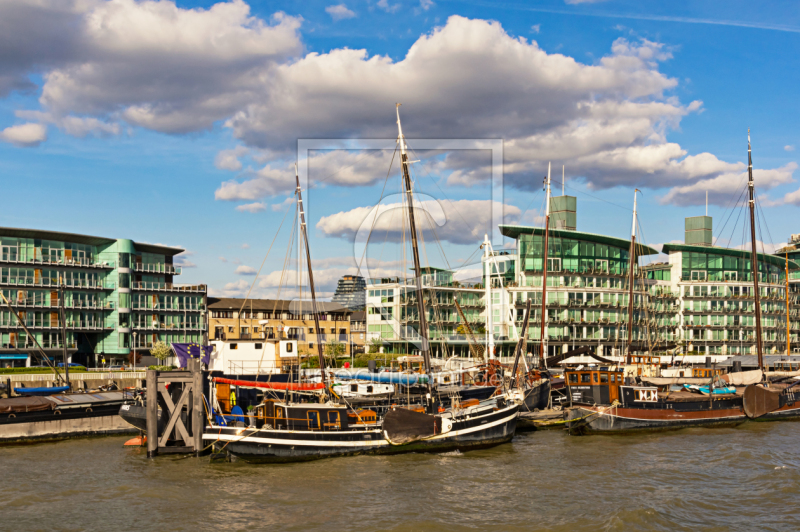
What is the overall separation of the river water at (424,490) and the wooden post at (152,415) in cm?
94

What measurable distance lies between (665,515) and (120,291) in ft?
309

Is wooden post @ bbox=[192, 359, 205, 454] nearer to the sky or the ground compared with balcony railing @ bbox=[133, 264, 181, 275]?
nearer to the ground

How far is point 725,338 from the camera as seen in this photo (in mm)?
116812

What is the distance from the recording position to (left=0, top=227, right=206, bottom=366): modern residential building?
9375 cm

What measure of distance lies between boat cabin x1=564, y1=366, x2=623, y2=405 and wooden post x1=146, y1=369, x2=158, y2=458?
2658 centimetres

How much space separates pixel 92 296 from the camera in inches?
3986

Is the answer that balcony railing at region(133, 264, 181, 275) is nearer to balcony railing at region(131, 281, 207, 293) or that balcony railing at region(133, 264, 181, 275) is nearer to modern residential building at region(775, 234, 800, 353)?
balcony railing at region(131, 281, 207, 293)

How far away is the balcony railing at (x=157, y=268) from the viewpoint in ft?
356

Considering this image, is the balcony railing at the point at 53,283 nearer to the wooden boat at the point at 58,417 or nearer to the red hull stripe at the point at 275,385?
the wooden boat at the point at 58,417

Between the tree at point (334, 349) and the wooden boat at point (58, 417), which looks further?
the tree at point (334, 349)

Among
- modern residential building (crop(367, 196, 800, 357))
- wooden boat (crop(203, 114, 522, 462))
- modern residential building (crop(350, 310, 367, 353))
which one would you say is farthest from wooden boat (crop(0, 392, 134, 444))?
modern residential building (crop(350, 310, 367, 353))

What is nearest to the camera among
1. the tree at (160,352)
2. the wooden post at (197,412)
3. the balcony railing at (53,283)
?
the wooden post at (197,412)

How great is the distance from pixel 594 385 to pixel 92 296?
3189 inches

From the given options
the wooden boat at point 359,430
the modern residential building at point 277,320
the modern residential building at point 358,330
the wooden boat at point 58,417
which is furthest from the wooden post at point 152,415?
the modern residential building at point 358,330
